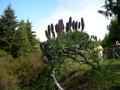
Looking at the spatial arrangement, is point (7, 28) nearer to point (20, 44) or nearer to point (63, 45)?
point (20, 44)

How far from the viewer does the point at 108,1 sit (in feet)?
85.1

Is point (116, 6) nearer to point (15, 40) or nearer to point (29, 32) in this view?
point (15, 40)

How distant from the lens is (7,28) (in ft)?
148

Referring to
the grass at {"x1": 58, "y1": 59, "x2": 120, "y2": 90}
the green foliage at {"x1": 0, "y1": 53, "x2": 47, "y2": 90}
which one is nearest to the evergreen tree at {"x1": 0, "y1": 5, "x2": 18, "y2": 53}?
the green foliage at {"x1": 0, "y1": 53, "x2": 47, "y2": 90}

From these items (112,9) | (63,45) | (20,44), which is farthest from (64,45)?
(20,44)

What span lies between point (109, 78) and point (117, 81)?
18.9 inches

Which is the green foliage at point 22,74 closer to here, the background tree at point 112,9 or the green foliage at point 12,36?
the background tree at point 112,9

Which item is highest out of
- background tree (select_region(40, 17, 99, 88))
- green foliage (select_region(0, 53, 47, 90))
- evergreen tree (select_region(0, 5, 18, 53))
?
evergreen tree (select_region(0, 5, 18, 53))

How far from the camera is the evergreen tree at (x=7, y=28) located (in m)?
43.7

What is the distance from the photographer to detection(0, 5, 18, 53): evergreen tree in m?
43.7

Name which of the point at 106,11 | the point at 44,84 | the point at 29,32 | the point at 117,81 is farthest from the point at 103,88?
the point at 29,32

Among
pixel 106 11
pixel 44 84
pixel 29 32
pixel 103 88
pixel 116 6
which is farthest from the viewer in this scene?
pixel 29 32

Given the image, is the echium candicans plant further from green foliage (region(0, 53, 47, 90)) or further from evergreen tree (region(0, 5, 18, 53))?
evergreen tree (region(0, 5, 18, 53))

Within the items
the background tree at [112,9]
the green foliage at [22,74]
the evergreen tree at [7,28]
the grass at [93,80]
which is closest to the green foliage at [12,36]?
the evergreen tree at [7,28]
